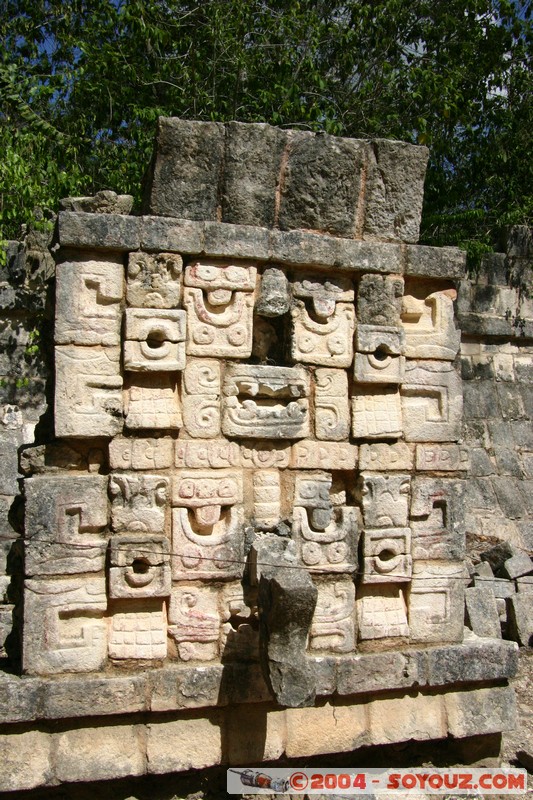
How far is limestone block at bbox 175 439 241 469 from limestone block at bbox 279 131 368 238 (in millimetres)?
1217

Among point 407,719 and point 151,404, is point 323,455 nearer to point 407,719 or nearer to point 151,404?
point 151,404

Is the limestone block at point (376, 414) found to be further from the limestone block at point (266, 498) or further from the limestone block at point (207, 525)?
the limestone block at point (207, 525)

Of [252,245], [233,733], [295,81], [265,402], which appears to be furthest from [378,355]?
[295,81]

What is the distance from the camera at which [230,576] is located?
425 centimetres

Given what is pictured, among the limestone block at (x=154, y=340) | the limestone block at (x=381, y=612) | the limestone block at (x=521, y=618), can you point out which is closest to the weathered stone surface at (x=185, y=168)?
the limestone block at (x=154, y=340)

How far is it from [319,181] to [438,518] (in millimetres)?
1971

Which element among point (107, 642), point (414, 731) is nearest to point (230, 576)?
point (107, 642)

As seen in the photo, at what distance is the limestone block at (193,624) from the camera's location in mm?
4172

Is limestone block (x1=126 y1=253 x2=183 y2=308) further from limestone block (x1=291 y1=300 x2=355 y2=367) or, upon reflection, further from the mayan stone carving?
limestone block (x1=291 y1=300 x2=355 y2=367)

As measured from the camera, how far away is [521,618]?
244 inches

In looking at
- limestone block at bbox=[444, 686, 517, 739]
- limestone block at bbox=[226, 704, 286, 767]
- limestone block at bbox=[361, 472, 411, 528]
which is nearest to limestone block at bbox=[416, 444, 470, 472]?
limestone block at bbox=[361, 472, 411, 528]

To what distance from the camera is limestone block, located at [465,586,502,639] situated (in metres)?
5.40

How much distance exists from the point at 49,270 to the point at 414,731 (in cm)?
581

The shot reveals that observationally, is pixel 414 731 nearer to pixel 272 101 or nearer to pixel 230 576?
pixel 230 576
